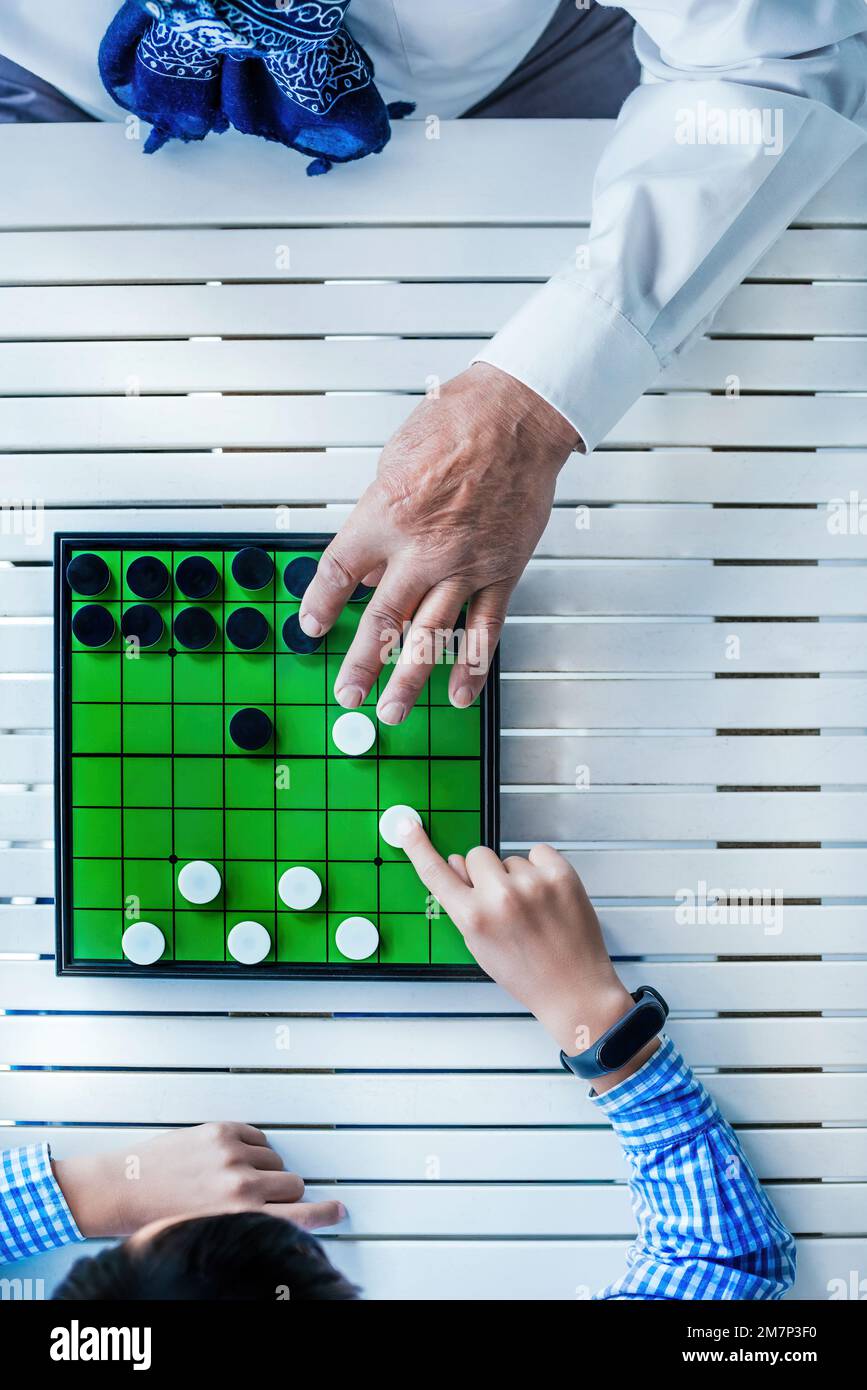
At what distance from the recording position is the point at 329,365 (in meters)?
1.25

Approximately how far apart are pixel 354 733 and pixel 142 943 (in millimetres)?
398

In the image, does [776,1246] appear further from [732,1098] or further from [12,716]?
[12,716]

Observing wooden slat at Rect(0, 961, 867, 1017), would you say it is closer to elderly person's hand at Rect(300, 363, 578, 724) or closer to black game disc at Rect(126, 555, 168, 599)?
elderly person's hand at Rect(300, 363, 578, 724)

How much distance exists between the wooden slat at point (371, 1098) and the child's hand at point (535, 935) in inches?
6.4

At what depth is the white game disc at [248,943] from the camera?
3.86 feet

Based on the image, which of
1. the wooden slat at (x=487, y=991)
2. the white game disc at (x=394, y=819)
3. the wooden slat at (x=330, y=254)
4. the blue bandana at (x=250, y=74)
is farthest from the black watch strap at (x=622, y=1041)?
the blue bandana at (x=250, y=74)

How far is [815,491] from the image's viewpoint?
1261 mm

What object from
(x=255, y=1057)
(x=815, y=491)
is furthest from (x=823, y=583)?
(x=255, y=1057)

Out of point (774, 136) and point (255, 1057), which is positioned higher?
point (774, 136)

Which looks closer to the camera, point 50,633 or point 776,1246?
point 776,1246

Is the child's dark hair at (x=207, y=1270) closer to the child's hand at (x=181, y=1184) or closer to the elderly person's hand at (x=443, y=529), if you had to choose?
the child's hand at (x=181, y=1184)

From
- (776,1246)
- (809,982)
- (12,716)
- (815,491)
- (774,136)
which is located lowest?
(776,1246)

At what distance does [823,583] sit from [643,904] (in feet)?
1.71

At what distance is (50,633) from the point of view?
127 cm
